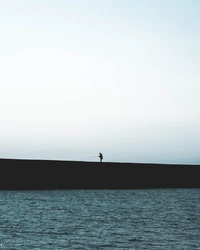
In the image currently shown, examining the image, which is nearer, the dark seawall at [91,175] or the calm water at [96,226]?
the calm water at [96,226]

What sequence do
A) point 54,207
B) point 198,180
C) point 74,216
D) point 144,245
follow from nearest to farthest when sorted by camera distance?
point 144,245 < point 74,216 < point 54,207 < point 198,180

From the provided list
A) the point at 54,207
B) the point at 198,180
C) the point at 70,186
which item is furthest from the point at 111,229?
the point at 198,180

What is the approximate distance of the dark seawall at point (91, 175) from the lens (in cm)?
6762

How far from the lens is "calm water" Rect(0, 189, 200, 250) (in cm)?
2492

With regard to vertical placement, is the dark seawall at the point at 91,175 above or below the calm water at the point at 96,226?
above

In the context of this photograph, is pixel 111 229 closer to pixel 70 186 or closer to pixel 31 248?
pixel 31 248

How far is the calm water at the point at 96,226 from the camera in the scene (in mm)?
24922

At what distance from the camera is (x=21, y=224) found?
31828 millimetres

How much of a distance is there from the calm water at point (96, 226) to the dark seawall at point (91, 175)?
788 inches

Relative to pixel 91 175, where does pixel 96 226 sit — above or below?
below

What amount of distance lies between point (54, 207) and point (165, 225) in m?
15.2

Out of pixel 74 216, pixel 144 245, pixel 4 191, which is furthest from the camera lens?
pixel 4 191

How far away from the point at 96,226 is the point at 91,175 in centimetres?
4351

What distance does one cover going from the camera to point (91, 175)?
7519cm
